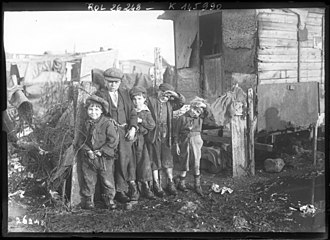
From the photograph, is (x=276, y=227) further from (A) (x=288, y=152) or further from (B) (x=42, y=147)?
(B) (x=42, y=147)

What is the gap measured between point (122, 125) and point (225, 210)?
91 centimetres

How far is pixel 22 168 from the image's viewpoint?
3.64 metres

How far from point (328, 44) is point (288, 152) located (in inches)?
30.8

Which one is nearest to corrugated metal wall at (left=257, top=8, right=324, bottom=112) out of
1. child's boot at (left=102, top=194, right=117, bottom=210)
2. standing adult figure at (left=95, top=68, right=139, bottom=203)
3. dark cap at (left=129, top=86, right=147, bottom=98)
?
dark cap at (left=129, top=86, right=147, bottom=98)

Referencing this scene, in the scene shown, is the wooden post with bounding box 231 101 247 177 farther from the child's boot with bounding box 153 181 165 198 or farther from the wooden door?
the child's boot with bounding box 153 181 165 198

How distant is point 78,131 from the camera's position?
11.8 ft

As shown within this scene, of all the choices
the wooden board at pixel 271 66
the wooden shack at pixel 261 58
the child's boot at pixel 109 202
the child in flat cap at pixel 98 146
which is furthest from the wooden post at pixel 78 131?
the wooden board at pixel 271 66

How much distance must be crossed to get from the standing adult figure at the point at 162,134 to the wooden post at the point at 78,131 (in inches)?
17.4

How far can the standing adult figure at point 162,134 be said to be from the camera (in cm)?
361

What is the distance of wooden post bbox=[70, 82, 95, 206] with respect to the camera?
3.59m

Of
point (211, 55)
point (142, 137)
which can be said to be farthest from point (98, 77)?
point (211, 55)

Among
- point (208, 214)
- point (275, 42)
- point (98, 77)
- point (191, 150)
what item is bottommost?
point (208, 214)

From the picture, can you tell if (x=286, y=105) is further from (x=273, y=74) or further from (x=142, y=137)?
(x=142, y=137)

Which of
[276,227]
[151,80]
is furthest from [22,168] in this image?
[276,227]
